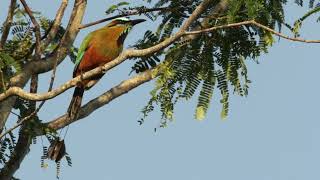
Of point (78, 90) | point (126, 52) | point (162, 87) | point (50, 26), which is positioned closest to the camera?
point (126, 52)

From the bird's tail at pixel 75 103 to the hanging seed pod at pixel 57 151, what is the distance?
468 mm

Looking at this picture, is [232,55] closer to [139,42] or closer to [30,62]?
[139,42]

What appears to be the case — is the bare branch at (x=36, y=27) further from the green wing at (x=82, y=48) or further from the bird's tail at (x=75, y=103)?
the green wing at (x=82, y=48)

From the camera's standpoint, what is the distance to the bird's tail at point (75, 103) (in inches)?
264

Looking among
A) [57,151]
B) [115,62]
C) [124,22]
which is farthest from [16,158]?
[124,22]

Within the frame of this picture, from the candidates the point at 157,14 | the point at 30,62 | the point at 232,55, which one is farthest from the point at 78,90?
the point at 232,55

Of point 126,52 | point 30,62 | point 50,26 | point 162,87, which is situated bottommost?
point 126,52

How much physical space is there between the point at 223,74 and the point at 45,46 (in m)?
2.04

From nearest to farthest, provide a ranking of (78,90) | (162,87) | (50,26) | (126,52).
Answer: (126,52), (162,87), (78,90), (50,26)

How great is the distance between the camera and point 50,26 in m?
7.39

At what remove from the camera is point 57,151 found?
6234 millimetres

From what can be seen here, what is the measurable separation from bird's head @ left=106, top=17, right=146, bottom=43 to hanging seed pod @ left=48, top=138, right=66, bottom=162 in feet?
Answer: 6.10

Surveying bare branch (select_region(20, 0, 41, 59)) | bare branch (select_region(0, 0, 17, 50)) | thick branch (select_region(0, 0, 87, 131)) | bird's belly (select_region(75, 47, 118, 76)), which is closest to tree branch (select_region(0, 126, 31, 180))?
thick branch (select_region(0, 0, 87, 131))

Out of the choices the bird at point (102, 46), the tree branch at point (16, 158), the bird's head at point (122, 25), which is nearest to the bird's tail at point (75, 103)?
the tree branch at point (16, 158)
